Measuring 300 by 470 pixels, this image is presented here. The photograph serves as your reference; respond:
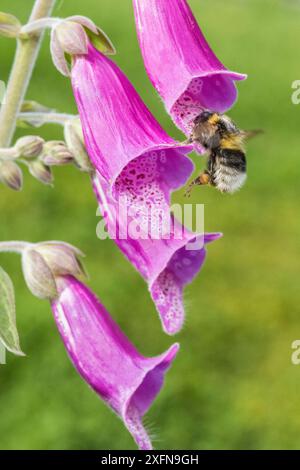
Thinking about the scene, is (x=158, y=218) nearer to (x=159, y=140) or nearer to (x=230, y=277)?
(x=159, y=140)

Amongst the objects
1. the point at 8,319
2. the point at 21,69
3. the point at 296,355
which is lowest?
the point at 296,355

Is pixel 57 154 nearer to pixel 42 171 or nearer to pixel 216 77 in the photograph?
pixel 42 171

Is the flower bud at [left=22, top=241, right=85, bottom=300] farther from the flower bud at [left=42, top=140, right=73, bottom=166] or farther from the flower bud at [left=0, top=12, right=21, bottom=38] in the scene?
the flower bud at [left=0, top=12, right=21, bottom=38]

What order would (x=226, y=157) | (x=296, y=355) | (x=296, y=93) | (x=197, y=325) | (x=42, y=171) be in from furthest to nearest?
(x=296, y=93) < (x=197, y=325) < (x=296, y=355) < (x=226, y=157) < (x=42, y=171)

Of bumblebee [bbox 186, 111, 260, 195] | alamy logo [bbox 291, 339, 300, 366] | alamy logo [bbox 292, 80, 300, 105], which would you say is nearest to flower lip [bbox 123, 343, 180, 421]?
bumblebee [bbox 186, 111, 260, 195]

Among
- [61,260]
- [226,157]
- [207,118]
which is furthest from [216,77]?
[61,260]

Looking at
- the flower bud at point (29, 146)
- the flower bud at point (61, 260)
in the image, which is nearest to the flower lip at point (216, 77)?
the flower bud at point (29, 146)
